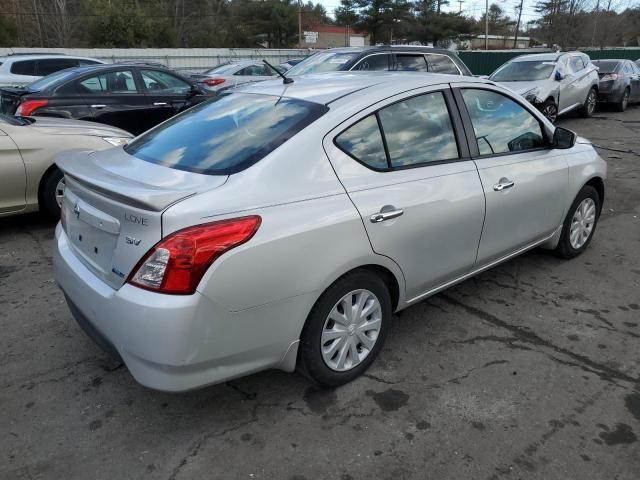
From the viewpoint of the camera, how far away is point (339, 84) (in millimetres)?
3268

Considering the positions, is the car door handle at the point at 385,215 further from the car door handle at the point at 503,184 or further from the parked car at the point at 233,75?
the parked car at the point at 233,75

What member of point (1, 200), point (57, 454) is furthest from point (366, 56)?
point (57, 454)

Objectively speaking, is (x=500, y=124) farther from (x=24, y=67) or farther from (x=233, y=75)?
(x=233, y=75)

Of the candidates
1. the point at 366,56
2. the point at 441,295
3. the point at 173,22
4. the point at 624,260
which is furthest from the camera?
the point at 173,22

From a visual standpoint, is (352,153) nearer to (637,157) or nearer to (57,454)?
(57,454)

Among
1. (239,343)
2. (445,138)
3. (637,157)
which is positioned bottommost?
(637,157)

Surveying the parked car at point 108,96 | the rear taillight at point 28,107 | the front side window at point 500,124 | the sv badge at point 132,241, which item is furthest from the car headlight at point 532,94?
the sv badge at point 132,241

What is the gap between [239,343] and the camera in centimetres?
246

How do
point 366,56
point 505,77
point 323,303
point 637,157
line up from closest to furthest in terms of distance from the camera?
point 323,303
point 366,56
point 637,157
point 505,77

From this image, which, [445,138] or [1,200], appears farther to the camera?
[1,200]

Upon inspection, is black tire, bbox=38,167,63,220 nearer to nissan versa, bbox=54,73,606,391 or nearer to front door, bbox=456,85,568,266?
nissan versa, bbox=54,73,606,391

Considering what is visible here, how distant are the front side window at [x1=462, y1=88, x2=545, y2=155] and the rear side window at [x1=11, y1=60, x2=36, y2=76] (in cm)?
1180

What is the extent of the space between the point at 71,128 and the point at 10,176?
0.84 m

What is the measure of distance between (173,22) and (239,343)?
2088 inches
